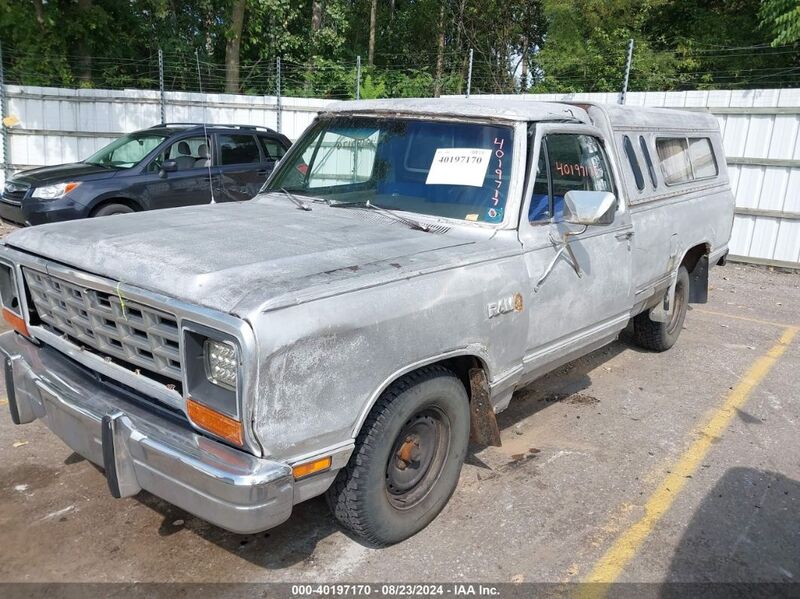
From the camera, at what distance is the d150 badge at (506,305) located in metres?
3.37

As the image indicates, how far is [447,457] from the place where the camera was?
3.49 m

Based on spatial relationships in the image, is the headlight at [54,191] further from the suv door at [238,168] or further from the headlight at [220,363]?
the headlight at [220,363]

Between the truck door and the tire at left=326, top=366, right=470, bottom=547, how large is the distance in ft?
2.23

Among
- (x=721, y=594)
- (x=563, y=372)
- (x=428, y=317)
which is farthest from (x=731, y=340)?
(x=428, y=317)

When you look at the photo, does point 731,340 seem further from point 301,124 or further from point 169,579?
point 301,124

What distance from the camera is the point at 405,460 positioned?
3275mm

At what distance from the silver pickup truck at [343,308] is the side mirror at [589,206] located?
0.01 m

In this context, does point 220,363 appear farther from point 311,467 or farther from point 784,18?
point 784,18

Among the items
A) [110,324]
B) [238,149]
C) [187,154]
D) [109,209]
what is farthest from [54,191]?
[110,324]

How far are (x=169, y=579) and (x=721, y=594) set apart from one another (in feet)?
8.14

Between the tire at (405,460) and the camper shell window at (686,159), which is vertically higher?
the camper shell window at (686,159)

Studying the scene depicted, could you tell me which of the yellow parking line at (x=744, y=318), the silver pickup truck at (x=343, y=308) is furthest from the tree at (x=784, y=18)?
the silver pickup truck at (x=343, y=308)

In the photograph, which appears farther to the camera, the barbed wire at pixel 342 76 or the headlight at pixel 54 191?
the barbed wire at pixel 342 76

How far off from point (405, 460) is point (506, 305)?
92 cm
